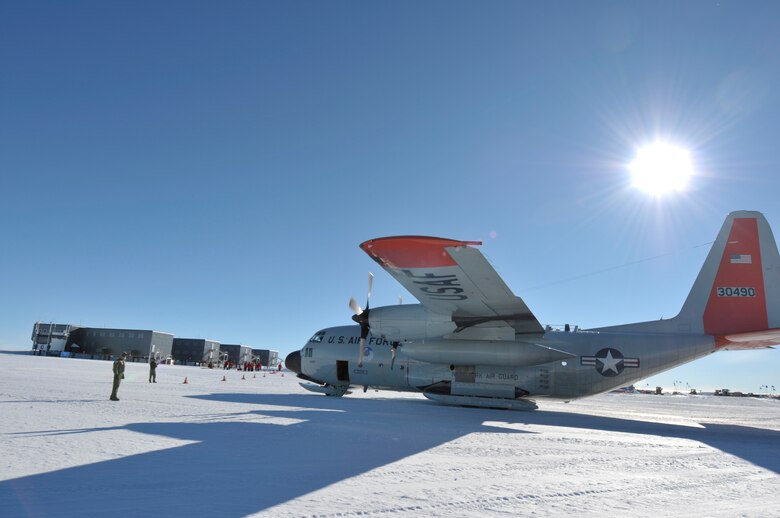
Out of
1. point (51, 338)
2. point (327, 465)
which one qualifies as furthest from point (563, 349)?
point (51, 338)

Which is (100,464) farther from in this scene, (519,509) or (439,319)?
(439,319)

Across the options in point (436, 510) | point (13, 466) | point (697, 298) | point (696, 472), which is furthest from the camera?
point (697, 298)

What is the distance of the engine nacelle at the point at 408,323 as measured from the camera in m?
14.3

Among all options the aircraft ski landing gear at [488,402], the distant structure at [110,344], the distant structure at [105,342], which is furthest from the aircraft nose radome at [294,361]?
the distant structure at [105,342]

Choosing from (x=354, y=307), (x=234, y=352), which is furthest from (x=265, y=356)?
(x=354, y=307)

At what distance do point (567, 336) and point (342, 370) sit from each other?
362 inches

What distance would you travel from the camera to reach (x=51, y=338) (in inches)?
2869

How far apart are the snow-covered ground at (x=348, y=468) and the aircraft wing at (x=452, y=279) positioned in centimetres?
350

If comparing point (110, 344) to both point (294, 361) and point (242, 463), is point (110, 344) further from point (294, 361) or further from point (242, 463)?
point (242, 463)

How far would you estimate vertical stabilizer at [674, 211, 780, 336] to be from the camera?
15211 millimetres

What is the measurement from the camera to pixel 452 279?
1192cm

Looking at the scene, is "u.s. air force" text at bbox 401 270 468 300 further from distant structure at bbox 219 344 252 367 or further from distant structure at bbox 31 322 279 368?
distant structure at bbox 219 344 252 367

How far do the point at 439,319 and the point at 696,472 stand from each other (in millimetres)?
8130

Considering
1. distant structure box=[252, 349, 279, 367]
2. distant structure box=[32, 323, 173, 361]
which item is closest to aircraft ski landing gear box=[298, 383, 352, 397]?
distant structure box=[32, 323, 173, 361]
